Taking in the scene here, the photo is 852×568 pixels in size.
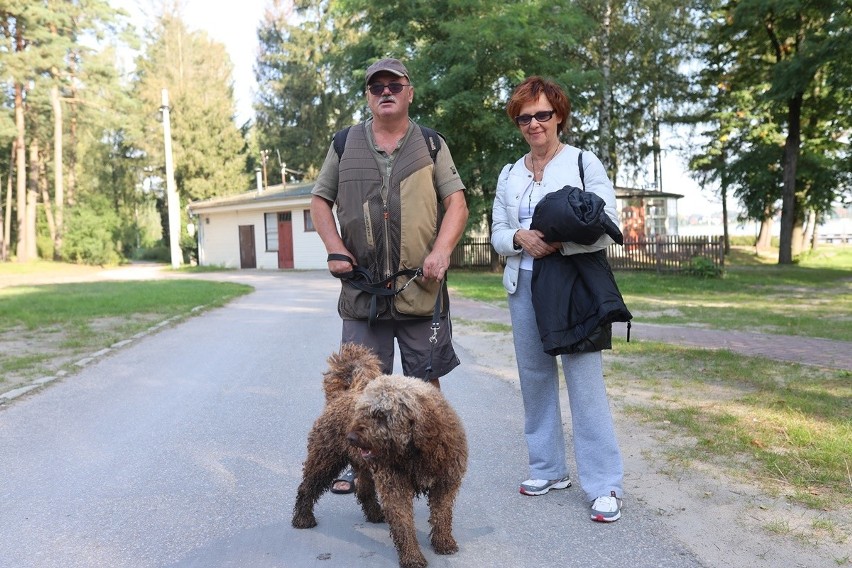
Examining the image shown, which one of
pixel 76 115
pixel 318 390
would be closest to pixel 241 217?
pixel 76 115

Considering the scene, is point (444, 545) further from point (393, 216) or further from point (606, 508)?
point (393, 216)

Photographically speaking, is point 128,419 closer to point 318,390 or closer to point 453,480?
point 318,390

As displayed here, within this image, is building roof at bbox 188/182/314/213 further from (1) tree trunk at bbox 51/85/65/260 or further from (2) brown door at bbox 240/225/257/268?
(1) tree trunk at bbox 51/85/65/260

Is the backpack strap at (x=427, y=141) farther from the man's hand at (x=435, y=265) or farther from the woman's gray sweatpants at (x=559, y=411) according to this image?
the woman's gray sweatpants at (x=559, y=411)

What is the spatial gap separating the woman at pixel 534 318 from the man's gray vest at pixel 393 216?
0.58m

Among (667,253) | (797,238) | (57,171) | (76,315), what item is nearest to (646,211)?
(797,238)

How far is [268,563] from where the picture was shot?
10.5 ft

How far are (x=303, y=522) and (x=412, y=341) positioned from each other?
3.56 feet

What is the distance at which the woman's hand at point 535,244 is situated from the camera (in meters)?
3.63

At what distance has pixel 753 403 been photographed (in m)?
5.70

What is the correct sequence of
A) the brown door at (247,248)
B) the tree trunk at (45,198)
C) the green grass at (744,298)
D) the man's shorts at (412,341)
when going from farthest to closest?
the tree trunk at (45,198) < the brown door at (247,248) < the green grass at (744,298) < the man's shorts at (412,341)

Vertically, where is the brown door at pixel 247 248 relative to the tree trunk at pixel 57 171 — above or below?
below

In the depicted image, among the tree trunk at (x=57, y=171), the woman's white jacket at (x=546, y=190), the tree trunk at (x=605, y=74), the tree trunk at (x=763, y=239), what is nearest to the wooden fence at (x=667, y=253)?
the tree trunk at (x=605, y=74)

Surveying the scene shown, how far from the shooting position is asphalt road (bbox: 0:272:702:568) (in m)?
3.28
